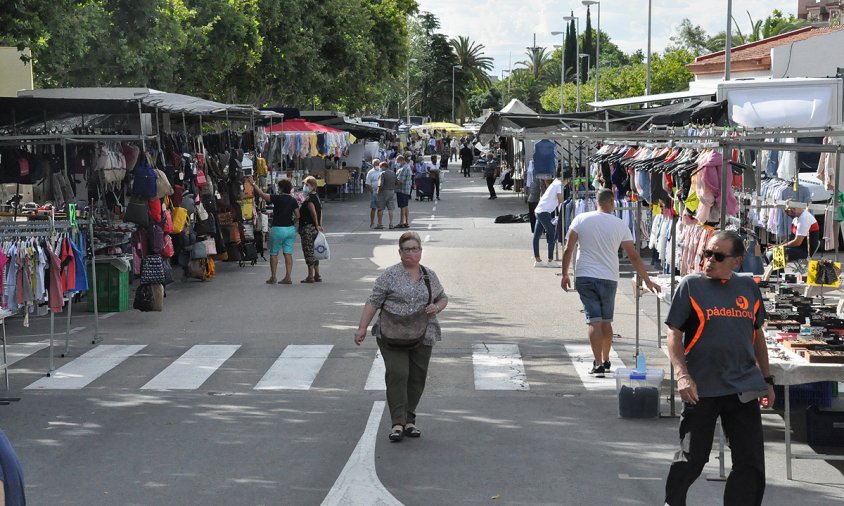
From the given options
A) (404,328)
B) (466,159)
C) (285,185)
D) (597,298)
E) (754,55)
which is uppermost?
(754,55)

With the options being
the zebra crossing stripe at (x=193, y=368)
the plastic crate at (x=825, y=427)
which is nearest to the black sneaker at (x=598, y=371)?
the plastic crate at (x=825, y=427)

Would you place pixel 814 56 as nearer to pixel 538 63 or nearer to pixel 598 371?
pixel 598 371

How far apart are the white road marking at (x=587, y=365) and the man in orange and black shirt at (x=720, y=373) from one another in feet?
16.0

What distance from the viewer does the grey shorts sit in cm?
3356

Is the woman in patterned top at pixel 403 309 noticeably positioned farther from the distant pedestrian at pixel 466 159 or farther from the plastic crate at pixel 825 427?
the distant pedestrian at pixel 466 159

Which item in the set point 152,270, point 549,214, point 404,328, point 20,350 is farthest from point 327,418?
point 549,214

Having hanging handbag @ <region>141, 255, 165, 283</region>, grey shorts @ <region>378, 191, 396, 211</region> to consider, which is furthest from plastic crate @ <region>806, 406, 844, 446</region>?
grey shorts @ <region>378, 191, 396, 211</region>

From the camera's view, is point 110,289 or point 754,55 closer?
point 110,289

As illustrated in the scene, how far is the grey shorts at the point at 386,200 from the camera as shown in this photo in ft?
110

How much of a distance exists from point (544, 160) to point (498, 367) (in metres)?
14.8

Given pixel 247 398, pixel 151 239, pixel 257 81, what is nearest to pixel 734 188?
pixel 247 398

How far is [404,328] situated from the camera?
10180 millimetres

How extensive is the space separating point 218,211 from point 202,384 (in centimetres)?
1062

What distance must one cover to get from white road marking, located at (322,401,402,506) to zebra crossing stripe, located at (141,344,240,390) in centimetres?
342
